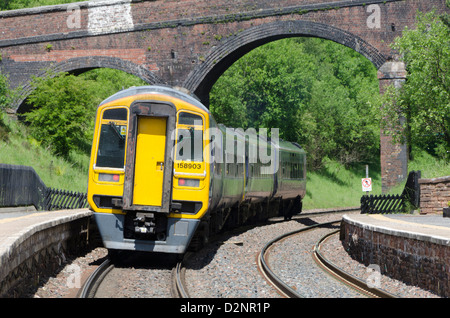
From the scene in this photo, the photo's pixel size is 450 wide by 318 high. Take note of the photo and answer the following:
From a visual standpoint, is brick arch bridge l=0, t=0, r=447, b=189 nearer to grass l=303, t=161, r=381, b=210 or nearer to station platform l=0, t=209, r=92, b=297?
grass l=303, t=161, r=381, b=210

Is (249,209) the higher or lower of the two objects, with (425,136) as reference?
lower

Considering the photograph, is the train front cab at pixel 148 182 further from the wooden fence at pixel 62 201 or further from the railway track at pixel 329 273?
the wooden fence at pixel 62 201

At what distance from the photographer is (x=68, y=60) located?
33.3 metres

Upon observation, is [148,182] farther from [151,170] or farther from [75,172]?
[75,172]

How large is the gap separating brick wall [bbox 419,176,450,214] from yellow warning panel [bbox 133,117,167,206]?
1060 centimetres

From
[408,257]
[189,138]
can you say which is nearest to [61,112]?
[189,138]

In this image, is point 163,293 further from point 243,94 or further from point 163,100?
point 243,94

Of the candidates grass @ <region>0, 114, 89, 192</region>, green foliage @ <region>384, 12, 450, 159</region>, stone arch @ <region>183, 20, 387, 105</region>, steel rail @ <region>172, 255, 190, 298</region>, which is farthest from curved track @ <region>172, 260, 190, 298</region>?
stone arch @ <region>183, 20, 387, 105</region>

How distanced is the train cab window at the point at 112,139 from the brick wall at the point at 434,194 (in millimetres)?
11069

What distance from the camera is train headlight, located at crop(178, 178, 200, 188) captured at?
1135cm

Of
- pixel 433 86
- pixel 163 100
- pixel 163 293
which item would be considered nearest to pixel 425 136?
pixel 433 86

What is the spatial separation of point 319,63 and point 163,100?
52184 millimetres

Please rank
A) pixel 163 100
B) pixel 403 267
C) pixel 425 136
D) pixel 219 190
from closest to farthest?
pixel 403 267
pixel 163 100
pixel 219 190
pixel 425 136

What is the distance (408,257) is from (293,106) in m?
30.8
